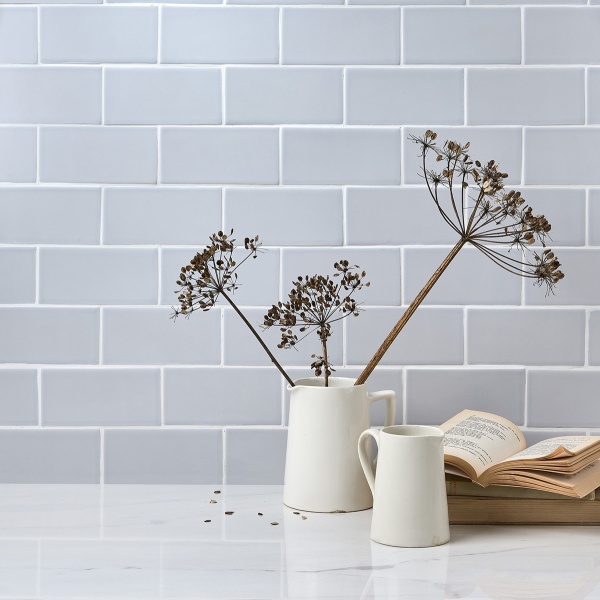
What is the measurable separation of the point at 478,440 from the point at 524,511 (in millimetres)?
108

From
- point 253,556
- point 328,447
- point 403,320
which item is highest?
point 403,320

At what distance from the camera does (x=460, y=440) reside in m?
1.00

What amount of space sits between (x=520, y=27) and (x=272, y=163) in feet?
1.38

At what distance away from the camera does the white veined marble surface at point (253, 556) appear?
754 mm

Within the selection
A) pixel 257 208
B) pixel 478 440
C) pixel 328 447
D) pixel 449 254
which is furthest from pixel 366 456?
pixel 257 208

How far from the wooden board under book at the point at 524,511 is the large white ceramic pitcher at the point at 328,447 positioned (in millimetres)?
129

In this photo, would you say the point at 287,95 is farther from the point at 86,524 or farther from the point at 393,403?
the point at 86,524

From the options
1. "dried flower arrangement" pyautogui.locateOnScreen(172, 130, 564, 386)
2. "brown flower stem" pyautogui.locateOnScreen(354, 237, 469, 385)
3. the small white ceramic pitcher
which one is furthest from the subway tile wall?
the small white ceramic pitcher

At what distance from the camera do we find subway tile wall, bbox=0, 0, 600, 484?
1.12 meters

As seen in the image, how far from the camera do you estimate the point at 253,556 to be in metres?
0.84

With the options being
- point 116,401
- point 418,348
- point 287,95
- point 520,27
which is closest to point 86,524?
point 116,401

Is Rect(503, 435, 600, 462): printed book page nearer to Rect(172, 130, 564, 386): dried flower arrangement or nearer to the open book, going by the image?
the open book

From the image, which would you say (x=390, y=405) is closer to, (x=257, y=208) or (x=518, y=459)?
(x=518, y=459)

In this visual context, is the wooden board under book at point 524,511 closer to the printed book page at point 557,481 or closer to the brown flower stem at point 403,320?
the printed book page at point 557,481
